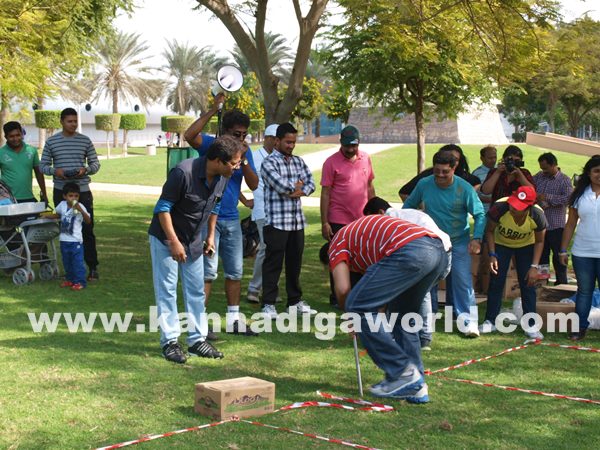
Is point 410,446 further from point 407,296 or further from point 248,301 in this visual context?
point 248,301

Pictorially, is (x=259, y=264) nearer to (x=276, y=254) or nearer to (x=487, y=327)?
(x=276, y=254)

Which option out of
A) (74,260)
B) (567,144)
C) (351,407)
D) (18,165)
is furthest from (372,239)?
(567,144)

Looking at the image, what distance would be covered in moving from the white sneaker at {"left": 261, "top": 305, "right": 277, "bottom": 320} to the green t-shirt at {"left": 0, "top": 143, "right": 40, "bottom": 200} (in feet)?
13.6

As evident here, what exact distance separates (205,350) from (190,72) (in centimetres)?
7295

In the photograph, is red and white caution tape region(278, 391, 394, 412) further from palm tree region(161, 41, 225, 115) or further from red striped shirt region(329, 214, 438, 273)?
palm tree region(161, 41, 225, 115)

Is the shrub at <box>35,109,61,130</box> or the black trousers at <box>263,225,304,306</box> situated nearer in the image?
the black trousers at <box>263,225,304,306</box>

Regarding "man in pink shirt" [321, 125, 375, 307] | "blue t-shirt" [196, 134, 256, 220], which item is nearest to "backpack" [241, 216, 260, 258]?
"man in pink shirt" [321, 125, 375, 307]

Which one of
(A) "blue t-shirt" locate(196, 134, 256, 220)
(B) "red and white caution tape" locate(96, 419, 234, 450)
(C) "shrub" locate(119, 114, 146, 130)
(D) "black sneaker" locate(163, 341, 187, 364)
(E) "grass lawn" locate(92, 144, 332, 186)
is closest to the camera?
(B) "red and white caution tape" locate(96, 419, 234, 450)

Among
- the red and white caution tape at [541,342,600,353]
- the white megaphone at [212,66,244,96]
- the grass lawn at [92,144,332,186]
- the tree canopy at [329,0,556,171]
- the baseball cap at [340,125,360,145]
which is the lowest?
the red and white caution tape at [541,342,600,353]

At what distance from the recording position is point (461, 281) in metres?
8.59

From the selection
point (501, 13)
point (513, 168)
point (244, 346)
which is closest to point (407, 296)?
point (244, 346)

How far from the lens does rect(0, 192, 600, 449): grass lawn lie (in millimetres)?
5309

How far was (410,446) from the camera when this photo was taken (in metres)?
5.17

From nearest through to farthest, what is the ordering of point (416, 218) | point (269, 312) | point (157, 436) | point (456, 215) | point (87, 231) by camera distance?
point (157, 436) → point (416, 218) → point (456, 215) → point (269, 312) → point (87, 231)
